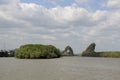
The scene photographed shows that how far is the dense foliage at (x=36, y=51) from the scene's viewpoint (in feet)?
474

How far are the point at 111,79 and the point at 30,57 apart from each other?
104 m

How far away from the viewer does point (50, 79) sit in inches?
1634

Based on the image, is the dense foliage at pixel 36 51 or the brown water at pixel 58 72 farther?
the dense foliage at pixel 36 51

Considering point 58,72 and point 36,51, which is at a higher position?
point 36,51

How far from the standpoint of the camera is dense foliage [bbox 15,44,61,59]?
474 feet

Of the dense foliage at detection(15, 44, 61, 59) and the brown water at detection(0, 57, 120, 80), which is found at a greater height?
the dense foliage at detection(15, 44, 61, 59)

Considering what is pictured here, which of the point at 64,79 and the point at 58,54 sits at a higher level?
the point at 58,54

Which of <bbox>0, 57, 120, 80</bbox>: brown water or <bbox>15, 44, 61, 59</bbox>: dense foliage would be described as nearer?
<bbox>0, 57, 120, 80</bbox>: brown water

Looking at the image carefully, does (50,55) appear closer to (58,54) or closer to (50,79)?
(58,54)

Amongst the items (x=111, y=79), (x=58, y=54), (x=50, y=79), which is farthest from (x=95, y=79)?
(x=58, y=54)

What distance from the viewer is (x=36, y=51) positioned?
145 metres

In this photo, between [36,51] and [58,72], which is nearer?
[58,72]

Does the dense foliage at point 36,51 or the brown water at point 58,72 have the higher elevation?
the dense foliage at point 36,51

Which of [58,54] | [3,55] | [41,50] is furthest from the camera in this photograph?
[3,55]
